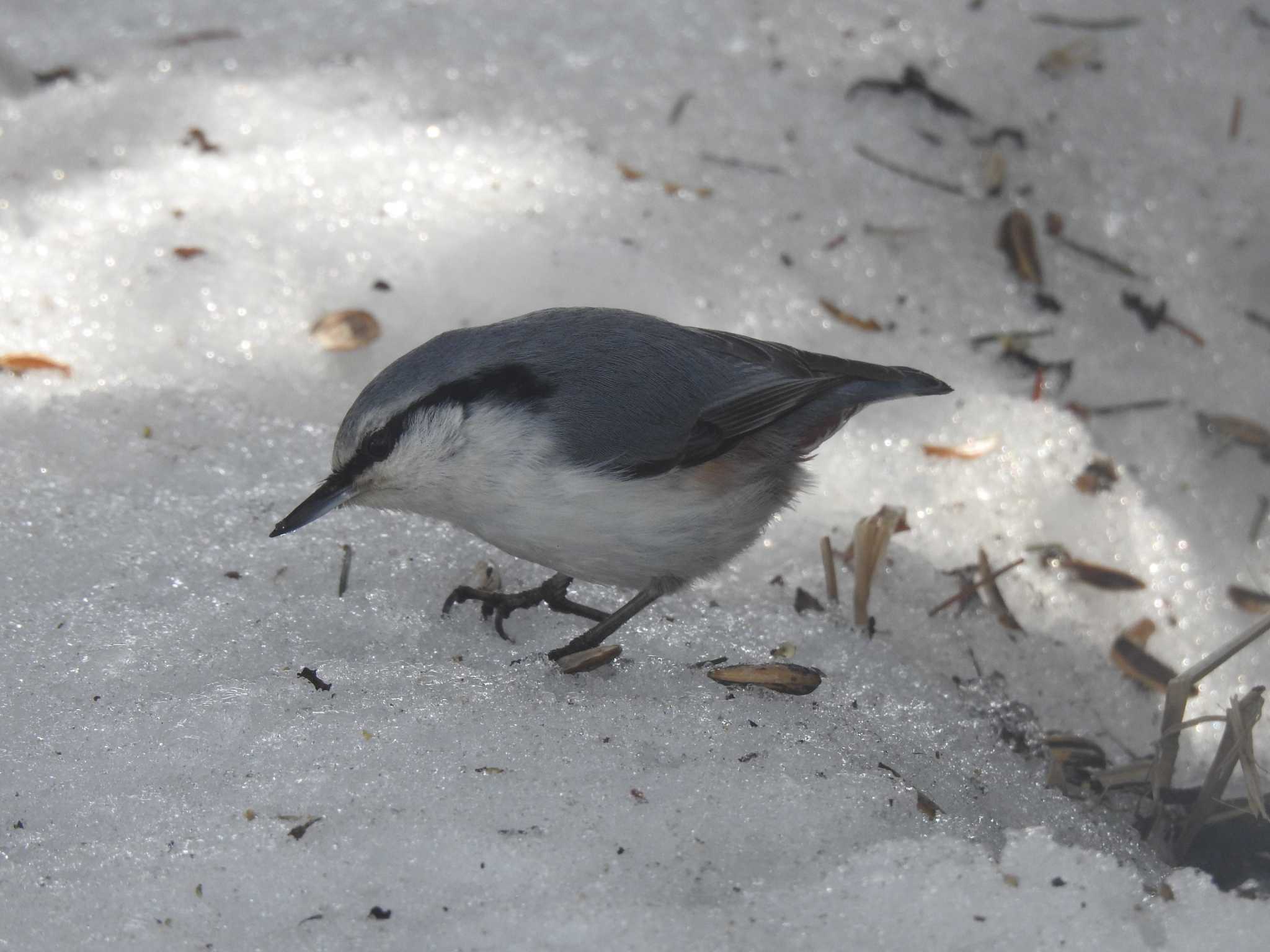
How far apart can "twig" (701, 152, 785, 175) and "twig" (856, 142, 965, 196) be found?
253 millimetres

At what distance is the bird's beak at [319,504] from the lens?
2.15m

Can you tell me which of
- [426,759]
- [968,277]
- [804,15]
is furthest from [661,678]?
[804,15]

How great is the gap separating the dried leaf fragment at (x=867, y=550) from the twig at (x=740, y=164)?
134 cm

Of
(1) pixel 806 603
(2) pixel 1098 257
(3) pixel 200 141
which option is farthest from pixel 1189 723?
(3) pixel 200 141

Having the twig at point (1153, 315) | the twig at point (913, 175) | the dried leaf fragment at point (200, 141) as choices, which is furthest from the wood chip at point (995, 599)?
the dried leaf fragment at point (200, 141)

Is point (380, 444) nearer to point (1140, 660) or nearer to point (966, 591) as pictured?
point (966, 591)

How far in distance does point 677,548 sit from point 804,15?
7.62ft

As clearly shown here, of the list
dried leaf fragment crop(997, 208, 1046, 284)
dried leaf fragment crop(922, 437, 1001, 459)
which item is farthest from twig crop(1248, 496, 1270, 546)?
dried leaf fragment crop(997, 208, 1046, 284)

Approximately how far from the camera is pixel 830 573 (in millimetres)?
2586

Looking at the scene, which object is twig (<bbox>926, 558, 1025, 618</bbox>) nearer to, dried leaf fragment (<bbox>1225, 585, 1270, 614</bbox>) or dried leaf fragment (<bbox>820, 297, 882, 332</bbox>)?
dried leaf fragment (<bbox>1225, 585, 1270, 614</bbox>)

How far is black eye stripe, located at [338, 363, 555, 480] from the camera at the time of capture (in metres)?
2.14

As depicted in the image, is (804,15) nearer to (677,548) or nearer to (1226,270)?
(1226,270)

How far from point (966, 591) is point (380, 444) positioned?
4.33 feet

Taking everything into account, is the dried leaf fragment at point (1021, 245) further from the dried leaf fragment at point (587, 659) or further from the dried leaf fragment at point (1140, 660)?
the dried leaf fragment at point (587, 659)
